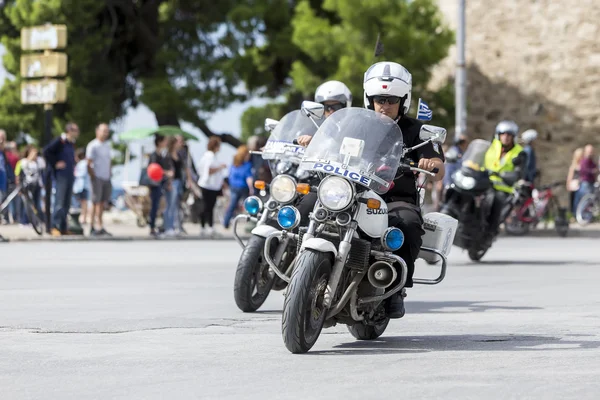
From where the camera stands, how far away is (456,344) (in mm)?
8797

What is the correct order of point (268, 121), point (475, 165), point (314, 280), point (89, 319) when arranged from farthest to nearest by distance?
point (475, 165) → point (268, 121) → point (89, 319) → point (314, 280)

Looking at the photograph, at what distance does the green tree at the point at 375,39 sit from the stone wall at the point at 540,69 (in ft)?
4.13

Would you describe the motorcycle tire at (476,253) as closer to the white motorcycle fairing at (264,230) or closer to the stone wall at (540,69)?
the white motorcycle fairing at (264,230)

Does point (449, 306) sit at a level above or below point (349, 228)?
below

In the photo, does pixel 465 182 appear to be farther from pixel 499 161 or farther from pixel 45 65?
pixel 45 65

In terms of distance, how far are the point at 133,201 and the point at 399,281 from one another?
843 inches

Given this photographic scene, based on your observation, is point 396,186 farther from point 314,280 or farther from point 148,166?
point 148,166

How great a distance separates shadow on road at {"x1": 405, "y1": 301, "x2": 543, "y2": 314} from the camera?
36.9 feet

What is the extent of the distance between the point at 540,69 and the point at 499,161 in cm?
2067

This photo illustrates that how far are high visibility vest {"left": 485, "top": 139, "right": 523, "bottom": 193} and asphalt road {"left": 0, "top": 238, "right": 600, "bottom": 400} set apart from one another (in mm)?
2834

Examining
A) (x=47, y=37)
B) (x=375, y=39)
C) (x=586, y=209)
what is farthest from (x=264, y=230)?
(x=375, y=39)

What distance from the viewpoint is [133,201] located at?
97.2ft

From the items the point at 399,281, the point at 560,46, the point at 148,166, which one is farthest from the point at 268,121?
the point at 560,46

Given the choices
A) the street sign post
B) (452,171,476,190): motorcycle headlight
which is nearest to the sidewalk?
the street sign post
